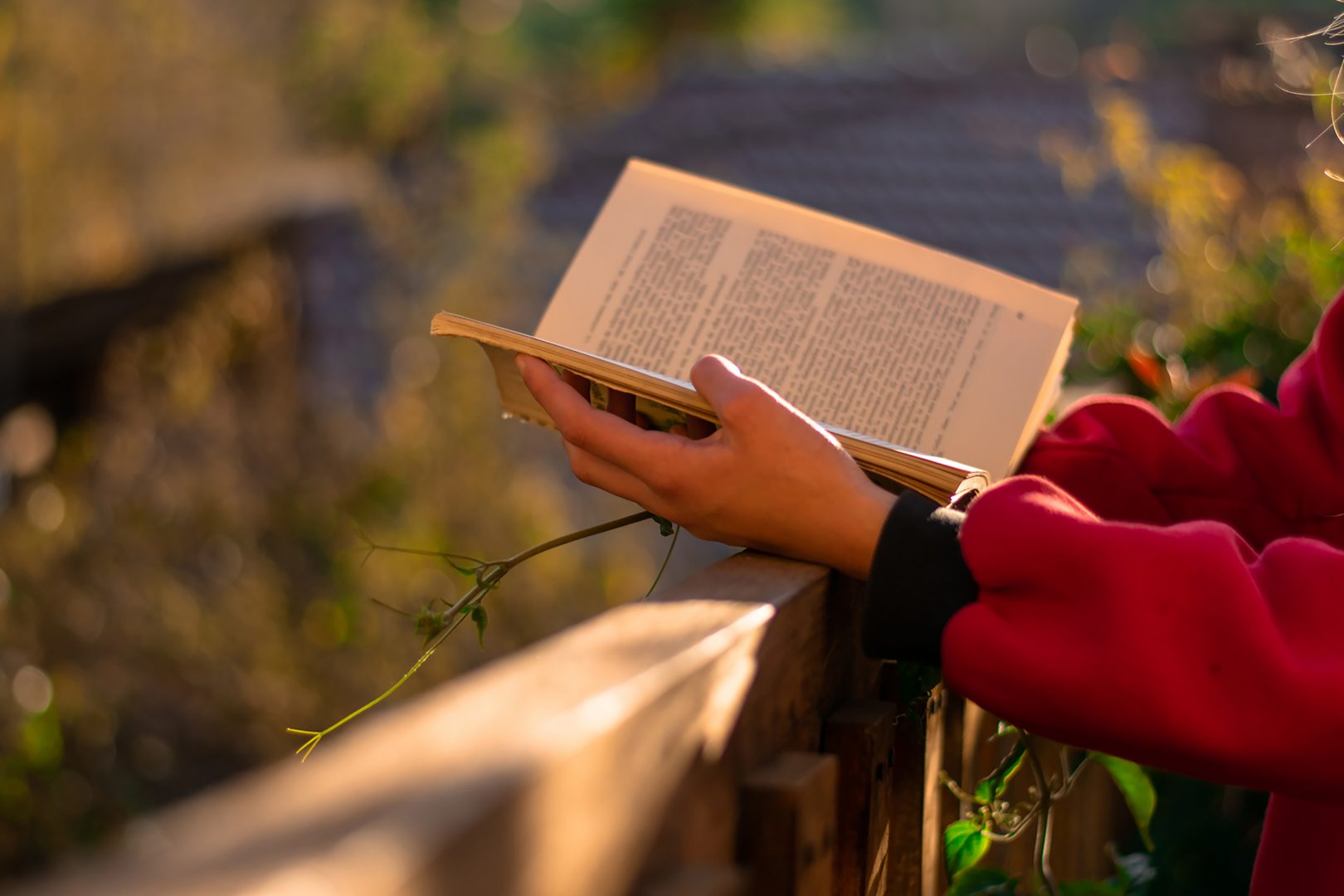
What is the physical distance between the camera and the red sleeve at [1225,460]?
124 centimetres

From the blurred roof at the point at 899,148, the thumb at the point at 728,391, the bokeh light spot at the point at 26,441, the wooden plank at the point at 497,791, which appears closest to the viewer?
the wooden plank at the point at 497,791

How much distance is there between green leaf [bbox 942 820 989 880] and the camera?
3.62 feet

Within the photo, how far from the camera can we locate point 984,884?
1.12 meters

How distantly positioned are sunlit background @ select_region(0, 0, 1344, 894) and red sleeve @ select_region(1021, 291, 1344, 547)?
318mm

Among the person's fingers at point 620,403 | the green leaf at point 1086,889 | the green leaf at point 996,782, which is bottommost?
the green leaf at point 1086,889

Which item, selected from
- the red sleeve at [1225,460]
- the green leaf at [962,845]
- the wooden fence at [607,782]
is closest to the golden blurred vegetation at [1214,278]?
the red sleeve at [1225,460]

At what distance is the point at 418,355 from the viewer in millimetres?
4723

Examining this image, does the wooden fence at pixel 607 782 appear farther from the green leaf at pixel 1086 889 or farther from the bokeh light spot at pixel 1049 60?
the bokeh light spot at pixel 1049 60

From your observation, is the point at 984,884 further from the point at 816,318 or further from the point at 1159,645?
the point at 816,318

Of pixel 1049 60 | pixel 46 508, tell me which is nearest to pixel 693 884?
pixel 46 508

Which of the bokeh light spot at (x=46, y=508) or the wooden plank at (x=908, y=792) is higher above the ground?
the wooden plank at (x=908, y=792)

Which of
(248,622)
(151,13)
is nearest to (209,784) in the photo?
(248,622)

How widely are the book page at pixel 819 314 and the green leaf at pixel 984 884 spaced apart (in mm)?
355

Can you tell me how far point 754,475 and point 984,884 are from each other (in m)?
0.48
